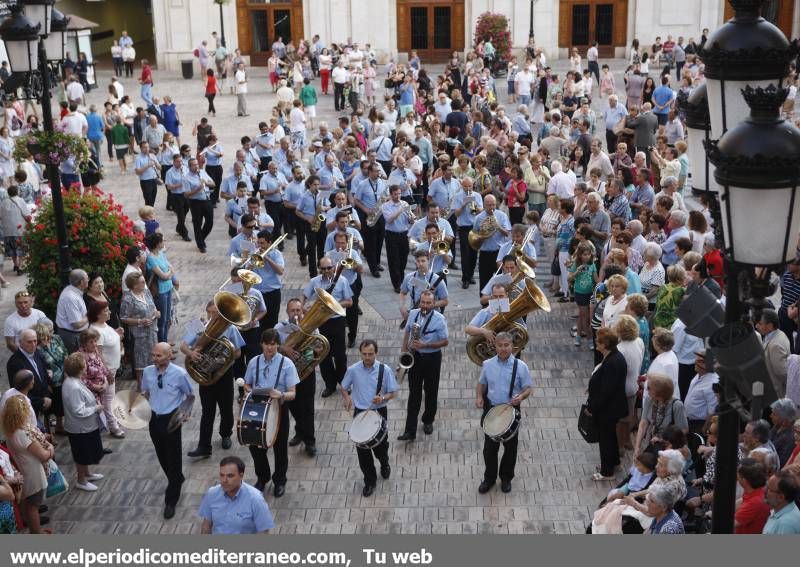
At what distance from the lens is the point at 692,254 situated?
11.2m

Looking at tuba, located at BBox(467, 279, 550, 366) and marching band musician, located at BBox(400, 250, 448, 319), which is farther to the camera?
marching band musician, located at BBox(400, 250, 448, 319)

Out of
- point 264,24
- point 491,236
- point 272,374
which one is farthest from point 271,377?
point 264,24

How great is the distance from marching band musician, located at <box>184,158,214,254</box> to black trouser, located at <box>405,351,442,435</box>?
313 inches

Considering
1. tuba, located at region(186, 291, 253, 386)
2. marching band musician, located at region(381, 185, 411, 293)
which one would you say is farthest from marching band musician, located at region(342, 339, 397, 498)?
marching band musician, located at region(381, 185, 411, 293)

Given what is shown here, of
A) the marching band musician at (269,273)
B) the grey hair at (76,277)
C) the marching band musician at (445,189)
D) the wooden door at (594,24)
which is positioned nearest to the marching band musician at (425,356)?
the marching band musician at (269,273)

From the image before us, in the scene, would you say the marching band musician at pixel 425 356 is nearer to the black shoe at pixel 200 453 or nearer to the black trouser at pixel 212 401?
the black trouser at pixel 212 401

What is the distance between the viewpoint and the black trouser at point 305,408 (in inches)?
427

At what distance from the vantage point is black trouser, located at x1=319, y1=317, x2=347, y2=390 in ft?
39.9

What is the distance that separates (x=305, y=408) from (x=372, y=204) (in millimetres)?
6222

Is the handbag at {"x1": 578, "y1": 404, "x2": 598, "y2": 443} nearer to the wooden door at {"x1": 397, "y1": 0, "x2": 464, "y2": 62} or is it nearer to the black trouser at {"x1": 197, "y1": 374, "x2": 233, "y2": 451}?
the black trouser at {"x1": 197, "y1": 374, "x2": 233, "y2": 451}

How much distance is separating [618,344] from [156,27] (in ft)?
118

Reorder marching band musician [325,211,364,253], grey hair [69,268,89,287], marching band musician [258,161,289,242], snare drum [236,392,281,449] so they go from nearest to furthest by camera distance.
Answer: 1. snare drum [236,392,281,449]
2. grey hair [69,268,89,287]
3. marching band musician [325,211,364,253]
4. marching band musician [258,161,289,242]

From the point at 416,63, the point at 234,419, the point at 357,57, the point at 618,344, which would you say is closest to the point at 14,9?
the point at 234,419

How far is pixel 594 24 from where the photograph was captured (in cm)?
4244
